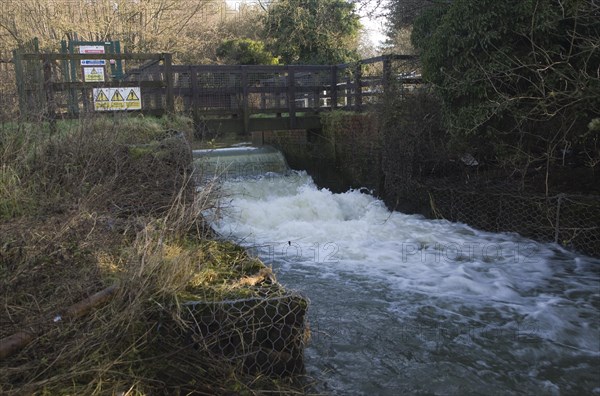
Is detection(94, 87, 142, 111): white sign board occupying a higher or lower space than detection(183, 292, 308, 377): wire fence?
higher

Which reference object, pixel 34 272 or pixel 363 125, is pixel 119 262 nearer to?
pixel 34 272

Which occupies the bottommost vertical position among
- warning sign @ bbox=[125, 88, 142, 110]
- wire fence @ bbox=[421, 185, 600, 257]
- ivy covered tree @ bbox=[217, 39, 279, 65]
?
wire fence @ bbox=[421, 185, 600, 257]

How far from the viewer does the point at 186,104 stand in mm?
14461

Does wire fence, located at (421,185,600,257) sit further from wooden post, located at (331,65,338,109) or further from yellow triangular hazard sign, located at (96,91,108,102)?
yellow triangular hazard sign, located at (96,91,108,102)

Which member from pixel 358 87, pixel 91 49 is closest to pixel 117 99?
pixel 91 49

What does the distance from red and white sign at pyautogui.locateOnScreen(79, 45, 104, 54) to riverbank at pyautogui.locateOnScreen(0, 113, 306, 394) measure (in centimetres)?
829

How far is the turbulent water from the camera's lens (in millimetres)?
4734

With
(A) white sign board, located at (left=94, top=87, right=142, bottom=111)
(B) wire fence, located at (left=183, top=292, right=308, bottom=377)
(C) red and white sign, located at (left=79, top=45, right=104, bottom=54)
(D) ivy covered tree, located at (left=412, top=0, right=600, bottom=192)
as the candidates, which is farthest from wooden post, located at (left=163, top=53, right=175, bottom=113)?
(B) wire fence, located at (left=183, top=292, right=308, bottom=377)

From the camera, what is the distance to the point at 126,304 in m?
3.79

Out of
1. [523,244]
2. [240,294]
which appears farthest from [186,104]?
[240,294]

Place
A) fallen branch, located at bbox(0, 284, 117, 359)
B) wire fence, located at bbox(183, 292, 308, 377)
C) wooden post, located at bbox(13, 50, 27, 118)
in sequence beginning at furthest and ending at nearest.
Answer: wooden post, located at bbox(13, 50, 27, 118), wire fence, located at bbox(183, 292, 308, 377), fallen branch, located at bbox(0, 284, 117, 359)

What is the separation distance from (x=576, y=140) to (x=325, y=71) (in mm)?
9130

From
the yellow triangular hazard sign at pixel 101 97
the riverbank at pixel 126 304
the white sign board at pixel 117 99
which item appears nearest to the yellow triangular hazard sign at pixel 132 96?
the white sign board at pixel 117 99

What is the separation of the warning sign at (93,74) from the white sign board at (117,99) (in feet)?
3.40
